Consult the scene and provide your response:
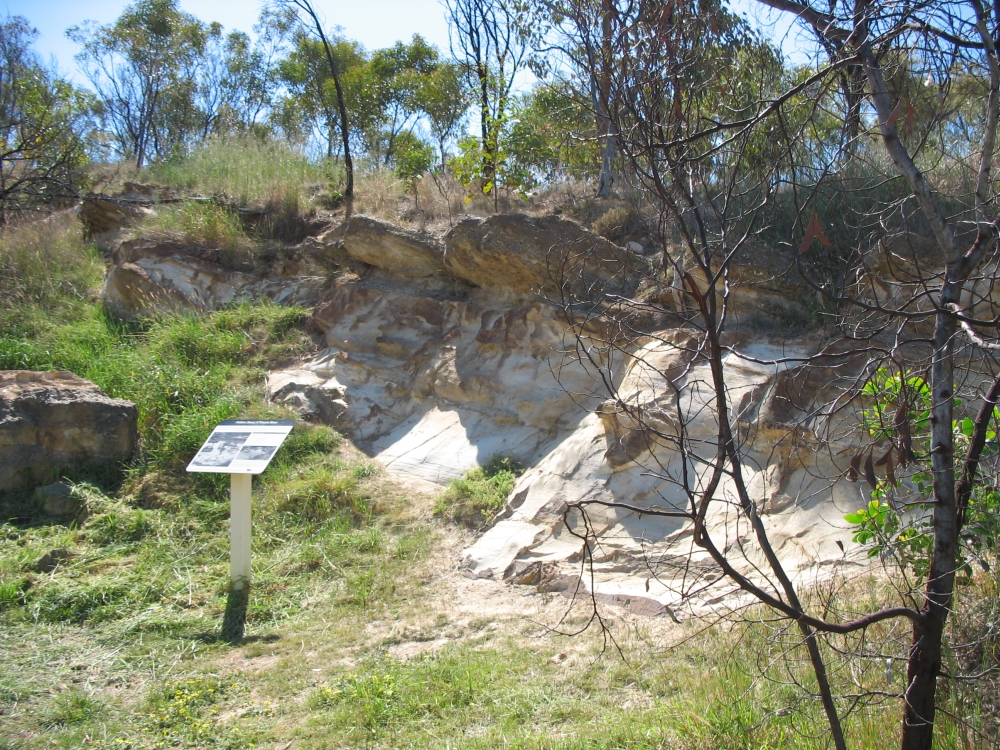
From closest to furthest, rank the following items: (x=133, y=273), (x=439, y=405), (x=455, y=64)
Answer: (x=439, y=405) < (x=133, y=273) < (x=455, y=64)

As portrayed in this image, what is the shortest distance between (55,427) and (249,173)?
6.08 m

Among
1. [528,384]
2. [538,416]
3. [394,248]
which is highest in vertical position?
[394,248]

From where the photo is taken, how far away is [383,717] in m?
4.07

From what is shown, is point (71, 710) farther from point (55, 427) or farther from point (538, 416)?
point (538, 416)

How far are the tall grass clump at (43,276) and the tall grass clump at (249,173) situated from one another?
1.95 metres

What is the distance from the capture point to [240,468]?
586 cm

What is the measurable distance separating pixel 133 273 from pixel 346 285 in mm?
2945

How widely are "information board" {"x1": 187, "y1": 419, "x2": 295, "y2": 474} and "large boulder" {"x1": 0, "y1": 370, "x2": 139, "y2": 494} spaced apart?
2178 mm

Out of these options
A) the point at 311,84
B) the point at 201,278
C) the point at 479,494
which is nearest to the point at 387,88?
the point at 311,84

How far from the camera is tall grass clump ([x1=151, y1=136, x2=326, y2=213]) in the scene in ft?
39.7

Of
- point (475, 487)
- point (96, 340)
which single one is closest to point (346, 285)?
point (96, 340)

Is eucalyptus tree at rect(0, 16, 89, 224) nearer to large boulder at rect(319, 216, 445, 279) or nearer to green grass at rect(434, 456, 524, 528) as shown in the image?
large boulder at rect(319, 216, 445, 279)

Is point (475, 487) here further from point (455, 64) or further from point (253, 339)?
point (455, 64)

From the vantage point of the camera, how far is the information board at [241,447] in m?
5.91
